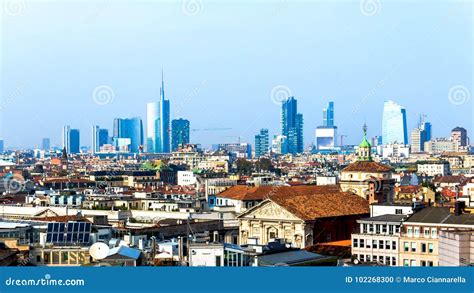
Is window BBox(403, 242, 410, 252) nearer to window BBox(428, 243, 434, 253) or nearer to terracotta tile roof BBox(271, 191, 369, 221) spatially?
window BBox(428, 243, 434, 253)

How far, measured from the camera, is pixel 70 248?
82.8 feet

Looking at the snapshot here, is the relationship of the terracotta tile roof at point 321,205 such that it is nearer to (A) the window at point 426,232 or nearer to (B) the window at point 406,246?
(B) the window at point 406,246

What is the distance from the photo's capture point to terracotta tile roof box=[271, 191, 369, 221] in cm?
3966

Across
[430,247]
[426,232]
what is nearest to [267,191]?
[426,232]

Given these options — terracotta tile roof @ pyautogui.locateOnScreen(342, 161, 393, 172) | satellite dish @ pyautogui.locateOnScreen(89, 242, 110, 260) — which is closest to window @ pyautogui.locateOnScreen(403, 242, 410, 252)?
satellite dish @ pyautogui.locateOnScreen(89, 242, 110, 260)

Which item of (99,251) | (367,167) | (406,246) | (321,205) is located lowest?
(406,246)

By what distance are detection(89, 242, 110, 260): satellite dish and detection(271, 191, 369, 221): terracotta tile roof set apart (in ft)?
54.9

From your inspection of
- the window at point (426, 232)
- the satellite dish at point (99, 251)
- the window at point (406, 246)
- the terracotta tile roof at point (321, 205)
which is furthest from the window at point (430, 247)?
the satellite dish at point (99, 251)

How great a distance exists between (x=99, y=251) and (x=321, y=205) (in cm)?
1902

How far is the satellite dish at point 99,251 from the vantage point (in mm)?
22516

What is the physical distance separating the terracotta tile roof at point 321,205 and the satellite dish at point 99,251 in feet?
54.9

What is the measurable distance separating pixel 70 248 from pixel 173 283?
10.8 metres

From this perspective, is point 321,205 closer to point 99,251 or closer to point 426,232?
point 426,232

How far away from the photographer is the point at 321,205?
134 feet
